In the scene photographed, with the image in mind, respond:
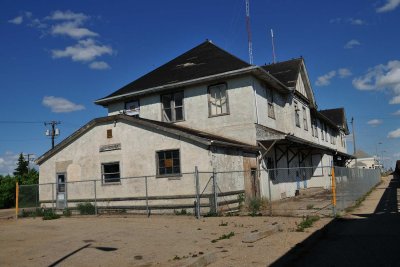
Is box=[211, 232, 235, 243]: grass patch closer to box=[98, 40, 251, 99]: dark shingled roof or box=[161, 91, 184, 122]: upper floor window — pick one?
box=[98, 40, 251, 99]: dark shingled roof

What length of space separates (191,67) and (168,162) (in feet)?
25.5

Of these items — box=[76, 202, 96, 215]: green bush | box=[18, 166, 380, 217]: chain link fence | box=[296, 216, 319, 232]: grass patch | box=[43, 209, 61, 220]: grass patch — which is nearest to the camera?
box=[296, 216, 319, 232]: grass patch

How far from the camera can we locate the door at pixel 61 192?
70.2 feet

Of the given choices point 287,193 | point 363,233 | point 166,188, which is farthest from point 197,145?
point 287,193

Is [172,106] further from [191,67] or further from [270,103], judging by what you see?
[270,103]

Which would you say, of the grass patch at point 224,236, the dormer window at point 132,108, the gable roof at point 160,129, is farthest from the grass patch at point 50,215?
the grass patch at point 224,236

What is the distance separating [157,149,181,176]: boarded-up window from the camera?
18.7 meters

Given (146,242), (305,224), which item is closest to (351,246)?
(305,224)

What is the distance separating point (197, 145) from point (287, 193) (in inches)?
395

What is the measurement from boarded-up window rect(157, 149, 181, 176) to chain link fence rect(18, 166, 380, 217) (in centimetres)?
40

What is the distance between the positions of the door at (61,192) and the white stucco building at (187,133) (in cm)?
10

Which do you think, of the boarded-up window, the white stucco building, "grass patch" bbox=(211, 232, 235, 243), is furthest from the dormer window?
"grass patch" bbox=(211, 232, 235, 243)

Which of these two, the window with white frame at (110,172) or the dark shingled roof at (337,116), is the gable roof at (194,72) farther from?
the dark shingled roof at (337,116)

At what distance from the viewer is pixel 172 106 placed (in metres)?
23.8
